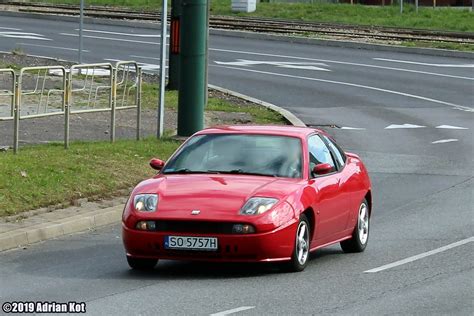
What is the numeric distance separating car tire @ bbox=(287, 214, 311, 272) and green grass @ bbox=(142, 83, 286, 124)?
13.8 metres

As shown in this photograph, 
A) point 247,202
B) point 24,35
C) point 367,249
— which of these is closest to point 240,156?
point 247,202

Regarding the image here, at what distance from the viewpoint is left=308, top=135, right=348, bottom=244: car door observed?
12625 mm

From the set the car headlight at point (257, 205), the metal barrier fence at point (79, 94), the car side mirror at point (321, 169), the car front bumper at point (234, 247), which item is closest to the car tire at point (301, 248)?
the car front bumper at point (234, 247)

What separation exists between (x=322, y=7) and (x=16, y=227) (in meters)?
49.3

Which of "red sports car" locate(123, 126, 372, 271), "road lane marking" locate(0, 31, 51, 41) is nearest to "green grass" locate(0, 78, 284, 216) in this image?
"red sports car" locate(123, 126, 372, 271)

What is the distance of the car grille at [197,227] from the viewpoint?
1173 centimetres

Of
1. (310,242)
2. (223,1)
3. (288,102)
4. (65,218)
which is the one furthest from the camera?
(223,1)

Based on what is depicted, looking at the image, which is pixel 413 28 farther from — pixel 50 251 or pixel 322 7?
pixel 50 251

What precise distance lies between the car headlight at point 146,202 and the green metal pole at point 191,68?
8996mm

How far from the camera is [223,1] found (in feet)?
224

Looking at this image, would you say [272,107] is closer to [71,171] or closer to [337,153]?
[71,171]

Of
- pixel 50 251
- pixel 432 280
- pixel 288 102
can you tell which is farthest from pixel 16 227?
pixel 288 102

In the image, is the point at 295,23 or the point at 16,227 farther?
the point at 295,23

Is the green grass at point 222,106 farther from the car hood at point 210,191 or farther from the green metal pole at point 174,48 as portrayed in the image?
the car hood at point 210,191
